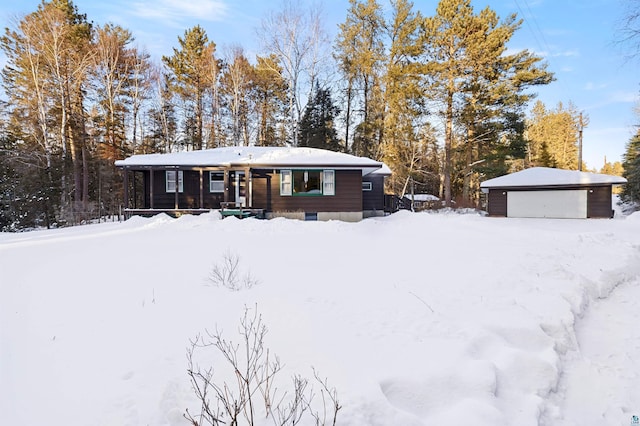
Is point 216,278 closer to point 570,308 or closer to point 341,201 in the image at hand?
point 570,308

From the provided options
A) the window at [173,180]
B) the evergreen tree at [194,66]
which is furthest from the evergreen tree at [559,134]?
the window at [173,180]

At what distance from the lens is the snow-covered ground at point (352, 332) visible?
8.11ft

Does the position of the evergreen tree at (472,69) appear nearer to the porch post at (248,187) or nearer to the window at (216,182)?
the porch post at (248,187)

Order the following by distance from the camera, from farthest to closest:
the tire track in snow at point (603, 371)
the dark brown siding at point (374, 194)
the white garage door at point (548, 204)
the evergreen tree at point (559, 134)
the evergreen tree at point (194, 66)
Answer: the evergreen tree at point (559, 134) → the evergreen tree at point (194, 66) → the dark brown siding at point (374, 194) → the white garage door at point (548, 204) → the tire track in snow at point (603, 371)

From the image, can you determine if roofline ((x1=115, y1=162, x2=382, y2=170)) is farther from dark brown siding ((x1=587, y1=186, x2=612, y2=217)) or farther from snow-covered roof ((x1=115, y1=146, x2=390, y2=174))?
dark brown siding ((x1=587, y1=186, x2=612, y2=217))

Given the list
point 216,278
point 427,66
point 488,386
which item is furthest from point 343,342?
point 427,66

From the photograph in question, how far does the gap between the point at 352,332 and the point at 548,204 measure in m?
20.9

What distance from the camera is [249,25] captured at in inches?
921

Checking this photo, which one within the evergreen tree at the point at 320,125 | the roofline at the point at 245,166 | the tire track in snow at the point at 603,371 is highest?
the evergreen tree at the point at 320,125

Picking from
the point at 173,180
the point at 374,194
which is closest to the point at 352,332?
the point at 173,180

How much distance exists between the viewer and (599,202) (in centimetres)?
1814

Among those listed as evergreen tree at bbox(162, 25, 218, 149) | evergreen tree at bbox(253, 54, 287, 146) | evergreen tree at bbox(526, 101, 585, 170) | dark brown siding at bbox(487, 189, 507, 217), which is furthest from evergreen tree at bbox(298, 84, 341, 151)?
evergreen tree at bbox(526, 101, 585, 170)

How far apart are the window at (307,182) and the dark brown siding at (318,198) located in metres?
0.20

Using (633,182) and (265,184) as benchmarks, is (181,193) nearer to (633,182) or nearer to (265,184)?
(265,184)
